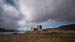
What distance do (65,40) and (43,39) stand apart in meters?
1.44

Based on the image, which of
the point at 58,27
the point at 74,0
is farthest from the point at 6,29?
the point at 74,0

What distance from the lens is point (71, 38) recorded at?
12.8 feet

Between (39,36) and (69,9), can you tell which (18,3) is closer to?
(39,36)

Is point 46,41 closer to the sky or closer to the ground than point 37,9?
closer to the ground

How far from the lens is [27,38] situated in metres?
4.38

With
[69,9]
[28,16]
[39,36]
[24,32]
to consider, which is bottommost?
[39,36]

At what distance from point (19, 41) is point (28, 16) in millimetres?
1848

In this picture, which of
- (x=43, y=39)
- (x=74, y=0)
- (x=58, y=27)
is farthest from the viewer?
(x=43, y=39)

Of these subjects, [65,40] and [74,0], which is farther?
[65,40]

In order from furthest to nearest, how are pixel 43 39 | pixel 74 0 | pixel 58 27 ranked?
1. pixel 43 39
2. pixel 58 27
3. pixel 74 0

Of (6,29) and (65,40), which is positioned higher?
(6,29)

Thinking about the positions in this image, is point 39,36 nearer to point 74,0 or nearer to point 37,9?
point 37,9

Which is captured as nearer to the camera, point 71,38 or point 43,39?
point 71,38

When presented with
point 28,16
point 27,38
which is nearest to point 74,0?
point 28,16
